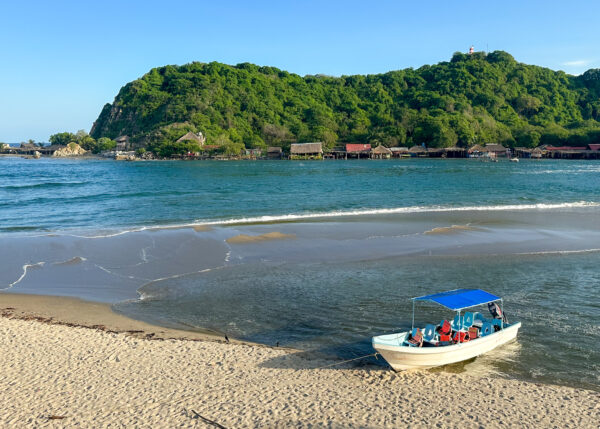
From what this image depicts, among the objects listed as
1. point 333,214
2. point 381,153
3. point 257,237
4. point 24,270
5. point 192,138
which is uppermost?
point 192,138

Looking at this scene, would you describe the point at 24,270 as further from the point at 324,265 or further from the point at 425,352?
the point at 425,352

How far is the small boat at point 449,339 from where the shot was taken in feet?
30.9

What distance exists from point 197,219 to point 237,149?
94768mm

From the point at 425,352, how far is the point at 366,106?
160 meters

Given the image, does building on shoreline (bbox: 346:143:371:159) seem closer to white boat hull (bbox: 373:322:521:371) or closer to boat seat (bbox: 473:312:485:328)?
boat seat (bbox: 473:312:485:328)

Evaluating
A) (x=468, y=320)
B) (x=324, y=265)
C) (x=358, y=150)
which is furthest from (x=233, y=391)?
(x=358, y=150)

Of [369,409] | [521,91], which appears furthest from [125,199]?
[521,91]

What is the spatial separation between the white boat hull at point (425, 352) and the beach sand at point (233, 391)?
25 centimetres

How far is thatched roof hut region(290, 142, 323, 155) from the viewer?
116 metres

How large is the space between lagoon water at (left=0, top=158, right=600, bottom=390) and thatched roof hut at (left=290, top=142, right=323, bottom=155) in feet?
267

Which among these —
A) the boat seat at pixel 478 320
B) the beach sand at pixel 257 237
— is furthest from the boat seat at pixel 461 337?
the beach sand at pixel 257 237

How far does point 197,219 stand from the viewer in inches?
1104

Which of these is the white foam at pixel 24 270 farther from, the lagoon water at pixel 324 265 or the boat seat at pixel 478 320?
the boat seat at pixel 478 320

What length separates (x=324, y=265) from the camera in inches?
701
